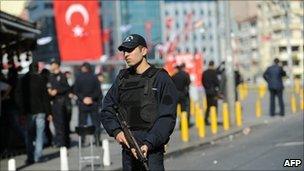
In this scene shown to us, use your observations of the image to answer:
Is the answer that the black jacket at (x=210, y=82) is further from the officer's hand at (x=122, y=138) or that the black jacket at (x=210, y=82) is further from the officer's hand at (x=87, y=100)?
the officer's hand at (x=122, y=138)

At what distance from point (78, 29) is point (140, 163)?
58.2 feet

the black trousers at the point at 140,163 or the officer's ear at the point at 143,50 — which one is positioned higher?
the officer's ear at the point at 143,50

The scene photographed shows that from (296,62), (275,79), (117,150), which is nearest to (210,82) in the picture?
(275,79)

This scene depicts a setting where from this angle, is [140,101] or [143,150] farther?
[140,101]

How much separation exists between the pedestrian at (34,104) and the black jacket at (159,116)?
6.71 meters

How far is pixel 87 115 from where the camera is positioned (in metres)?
14.7

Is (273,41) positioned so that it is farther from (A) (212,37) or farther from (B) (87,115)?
(B) (87,115)

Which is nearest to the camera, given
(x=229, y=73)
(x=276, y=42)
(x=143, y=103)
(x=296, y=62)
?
(x=143, y=103)

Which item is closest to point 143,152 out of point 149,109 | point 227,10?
point 149,109

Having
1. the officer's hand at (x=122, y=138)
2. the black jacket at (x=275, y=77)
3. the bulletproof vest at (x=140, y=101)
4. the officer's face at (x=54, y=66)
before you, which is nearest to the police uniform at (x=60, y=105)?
the officer's face at (x=54, y=66)

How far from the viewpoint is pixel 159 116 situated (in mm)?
5500

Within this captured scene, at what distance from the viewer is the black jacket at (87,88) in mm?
14367

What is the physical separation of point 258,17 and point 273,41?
16.6 ft

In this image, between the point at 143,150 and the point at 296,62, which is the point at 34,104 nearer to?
the point at 143,150
